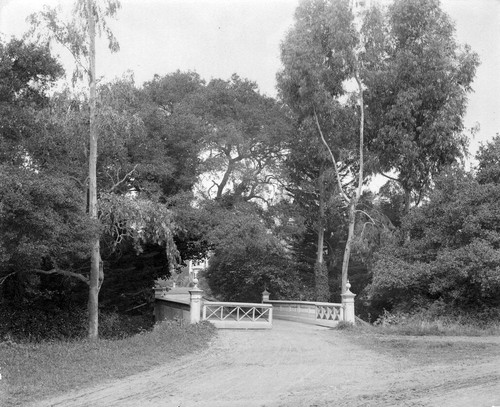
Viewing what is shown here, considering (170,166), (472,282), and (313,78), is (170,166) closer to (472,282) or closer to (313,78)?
(313,78)

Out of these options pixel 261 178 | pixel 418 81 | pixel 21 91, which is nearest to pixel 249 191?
pixel 261 178

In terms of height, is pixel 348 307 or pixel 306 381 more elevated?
pixel 348 307

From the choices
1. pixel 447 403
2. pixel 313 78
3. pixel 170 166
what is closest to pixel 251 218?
pixel 170 166

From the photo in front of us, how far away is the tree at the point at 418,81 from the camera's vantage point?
81.8 ft

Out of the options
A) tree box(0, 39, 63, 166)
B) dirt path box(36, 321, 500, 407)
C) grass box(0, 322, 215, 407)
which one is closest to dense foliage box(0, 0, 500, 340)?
tree box(0, 39, 63, 166)

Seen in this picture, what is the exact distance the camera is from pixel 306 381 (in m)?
9.91

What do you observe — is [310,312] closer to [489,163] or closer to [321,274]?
[321,274]

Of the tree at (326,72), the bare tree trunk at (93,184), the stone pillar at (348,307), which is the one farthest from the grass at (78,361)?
the tree at (326,72)

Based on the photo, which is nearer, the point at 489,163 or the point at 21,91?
the point at 21,91

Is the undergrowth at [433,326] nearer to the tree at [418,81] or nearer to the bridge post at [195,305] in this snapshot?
the bridge post at [195,305]

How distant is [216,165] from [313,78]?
19.2 ft

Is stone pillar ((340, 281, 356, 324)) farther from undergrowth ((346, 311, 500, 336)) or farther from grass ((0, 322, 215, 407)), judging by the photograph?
Result: grass ((0, 322, 215, 407))

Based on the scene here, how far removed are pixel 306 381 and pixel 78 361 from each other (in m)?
4.72

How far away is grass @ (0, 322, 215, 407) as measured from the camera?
9266mm
